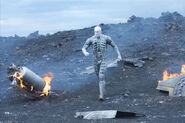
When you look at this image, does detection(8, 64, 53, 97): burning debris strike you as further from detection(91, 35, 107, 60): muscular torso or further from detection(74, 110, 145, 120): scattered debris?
detection(74, 110, 145, 120): scattered debris

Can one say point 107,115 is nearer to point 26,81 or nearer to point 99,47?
point 99,47

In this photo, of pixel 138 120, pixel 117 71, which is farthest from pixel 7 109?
pixel 117 71

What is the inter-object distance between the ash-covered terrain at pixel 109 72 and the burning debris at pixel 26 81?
39 centimetres

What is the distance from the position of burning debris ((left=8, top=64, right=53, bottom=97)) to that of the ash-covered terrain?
1.28ft

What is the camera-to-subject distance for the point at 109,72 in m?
17.6

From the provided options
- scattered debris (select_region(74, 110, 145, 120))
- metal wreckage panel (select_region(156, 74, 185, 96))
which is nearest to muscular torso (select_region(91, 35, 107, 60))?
metal wreckage panel (select_region(156, 74, 185, 96))

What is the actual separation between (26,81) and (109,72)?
6.14 meters

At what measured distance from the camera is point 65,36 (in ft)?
99.2

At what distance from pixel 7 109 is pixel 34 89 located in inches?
66.1

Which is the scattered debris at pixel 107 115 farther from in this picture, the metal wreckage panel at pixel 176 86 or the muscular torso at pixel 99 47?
the muscular torso at pixel 99 47

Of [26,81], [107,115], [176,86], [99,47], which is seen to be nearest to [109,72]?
[99,47]

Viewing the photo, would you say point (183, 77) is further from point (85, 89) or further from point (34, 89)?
point (34, 89)

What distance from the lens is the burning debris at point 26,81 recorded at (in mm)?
12391

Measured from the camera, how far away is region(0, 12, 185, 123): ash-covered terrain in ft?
33.4
